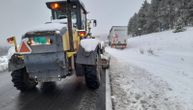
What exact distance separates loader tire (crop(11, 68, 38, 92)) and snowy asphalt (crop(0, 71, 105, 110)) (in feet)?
0.80

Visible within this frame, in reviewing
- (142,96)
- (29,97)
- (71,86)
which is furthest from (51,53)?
(142,96)

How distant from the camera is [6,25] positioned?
140500 millimetres

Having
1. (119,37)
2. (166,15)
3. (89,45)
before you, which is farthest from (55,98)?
(166,15)

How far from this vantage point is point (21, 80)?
8.94 metres

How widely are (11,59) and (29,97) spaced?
1430mm

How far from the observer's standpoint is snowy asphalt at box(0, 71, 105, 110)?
286 inches

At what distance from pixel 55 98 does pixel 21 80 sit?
155 cm

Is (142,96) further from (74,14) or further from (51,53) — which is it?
(74,14)

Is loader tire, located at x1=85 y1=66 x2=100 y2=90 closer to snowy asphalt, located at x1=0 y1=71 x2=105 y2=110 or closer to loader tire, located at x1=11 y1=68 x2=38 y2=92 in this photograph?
snowy asphalt, located at x1=0 y1=71 x2=105 y2=110

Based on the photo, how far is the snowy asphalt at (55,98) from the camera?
725 cm

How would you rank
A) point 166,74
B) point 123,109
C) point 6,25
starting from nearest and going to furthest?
point 123,109 → point 166,74 → point 6,25

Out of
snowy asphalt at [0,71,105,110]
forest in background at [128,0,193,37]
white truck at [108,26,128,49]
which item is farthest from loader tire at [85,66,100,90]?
white truck at [108,26,128,49]

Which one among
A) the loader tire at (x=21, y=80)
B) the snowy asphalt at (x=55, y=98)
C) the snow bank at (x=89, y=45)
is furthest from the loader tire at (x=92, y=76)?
the loader tire at (x=21, y=80)

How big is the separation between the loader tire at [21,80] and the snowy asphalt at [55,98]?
24 cm
